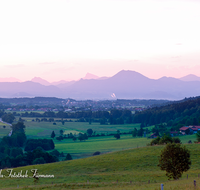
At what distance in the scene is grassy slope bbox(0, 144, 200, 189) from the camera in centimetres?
1913

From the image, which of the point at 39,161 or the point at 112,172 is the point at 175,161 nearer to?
the point at 112,172

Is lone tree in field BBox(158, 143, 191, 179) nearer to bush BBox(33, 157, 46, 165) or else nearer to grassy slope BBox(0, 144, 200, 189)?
grassy slope BBox(0, 144, 200, 189)

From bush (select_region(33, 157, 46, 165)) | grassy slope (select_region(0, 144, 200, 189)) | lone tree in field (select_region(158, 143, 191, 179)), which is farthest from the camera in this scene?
bush (select_region(33, 157, 46, 165))

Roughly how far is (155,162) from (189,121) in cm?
6155

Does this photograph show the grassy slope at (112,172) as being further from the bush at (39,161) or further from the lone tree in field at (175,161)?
the bush at (39,161)

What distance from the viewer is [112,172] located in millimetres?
24766

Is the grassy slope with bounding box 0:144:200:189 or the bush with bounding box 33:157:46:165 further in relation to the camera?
the bush with bounding box 33:157:46:165

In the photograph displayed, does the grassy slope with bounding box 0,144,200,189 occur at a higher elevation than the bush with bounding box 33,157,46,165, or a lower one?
higher

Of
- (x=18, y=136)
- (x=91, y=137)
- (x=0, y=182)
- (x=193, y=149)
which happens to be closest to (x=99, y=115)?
(x=91, y=137)

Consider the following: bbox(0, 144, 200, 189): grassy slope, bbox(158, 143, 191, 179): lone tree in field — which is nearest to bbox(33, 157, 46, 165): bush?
bbox(0, 144, 200, 189): grassy slope

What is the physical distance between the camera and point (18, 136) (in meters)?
68.5

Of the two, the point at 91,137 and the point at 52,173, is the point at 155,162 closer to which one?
the point at 52,173

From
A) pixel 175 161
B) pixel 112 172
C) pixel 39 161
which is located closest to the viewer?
pixel 175 161

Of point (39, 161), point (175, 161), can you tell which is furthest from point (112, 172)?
point (39, 161)
